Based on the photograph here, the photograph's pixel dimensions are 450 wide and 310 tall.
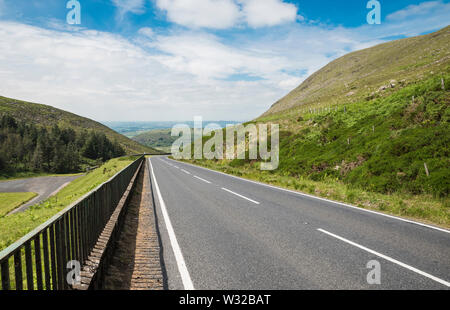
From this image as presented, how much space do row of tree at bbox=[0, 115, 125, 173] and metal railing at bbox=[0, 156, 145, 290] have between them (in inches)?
3712

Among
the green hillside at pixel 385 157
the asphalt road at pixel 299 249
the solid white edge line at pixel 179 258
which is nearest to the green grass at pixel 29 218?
the asphalt road at pixel 299 249

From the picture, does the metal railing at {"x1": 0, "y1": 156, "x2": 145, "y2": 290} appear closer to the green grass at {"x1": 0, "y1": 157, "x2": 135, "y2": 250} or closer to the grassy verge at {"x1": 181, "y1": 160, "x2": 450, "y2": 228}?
the green grass at {"x1": 0, "y1": 157, "x2": 135, "y2": 250}

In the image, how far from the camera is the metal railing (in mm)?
2166

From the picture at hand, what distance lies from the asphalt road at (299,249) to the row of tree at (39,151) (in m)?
93.5

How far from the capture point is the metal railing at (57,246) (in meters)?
2.17

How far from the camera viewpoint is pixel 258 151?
3191cm

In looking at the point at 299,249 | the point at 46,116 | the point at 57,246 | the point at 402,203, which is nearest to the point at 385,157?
the point at 402,203

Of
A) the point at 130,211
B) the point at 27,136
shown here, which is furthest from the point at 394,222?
the point at 27,136

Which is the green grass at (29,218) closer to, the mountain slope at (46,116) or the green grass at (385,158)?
the green grass at (385,158)

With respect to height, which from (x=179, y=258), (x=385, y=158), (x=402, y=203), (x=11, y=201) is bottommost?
(x=11, y=201)

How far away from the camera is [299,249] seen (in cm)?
550

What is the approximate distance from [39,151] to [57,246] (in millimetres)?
99548

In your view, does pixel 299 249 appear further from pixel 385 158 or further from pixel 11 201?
pixel 11 201
